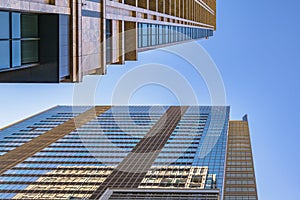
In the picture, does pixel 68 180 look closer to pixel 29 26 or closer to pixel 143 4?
pixel 143 4

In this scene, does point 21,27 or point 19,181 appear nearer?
point 21,27

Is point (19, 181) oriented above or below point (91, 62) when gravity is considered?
below

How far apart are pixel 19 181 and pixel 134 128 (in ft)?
142

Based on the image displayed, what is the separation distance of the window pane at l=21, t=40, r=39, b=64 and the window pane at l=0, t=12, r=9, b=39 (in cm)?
196

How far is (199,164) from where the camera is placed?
8925cm

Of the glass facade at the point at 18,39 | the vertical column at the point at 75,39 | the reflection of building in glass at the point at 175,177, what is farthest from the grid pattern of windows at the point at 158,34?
the reflection of building in glass at the point at 175,177

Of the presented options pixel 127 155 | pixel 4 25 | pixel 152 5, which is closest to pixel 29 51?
pixel 4 25

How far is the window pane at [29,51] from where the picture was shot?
771 inches

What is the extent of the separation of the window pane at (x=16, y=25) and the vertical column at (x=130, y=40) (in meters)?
17.8

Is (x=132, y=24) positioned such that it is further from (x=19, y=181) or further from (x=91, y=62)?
(x=19, y=181)

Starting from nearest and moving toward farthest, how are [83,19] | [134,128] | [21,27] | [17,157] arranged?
[21,27] → [83,19] → [17,157] → [134,128]

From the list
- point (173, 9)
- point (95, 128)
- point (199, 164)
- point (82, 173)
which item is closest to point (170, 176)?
point (199, 164)

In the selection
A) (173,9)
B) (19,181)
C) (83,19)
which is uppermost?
(173,9)

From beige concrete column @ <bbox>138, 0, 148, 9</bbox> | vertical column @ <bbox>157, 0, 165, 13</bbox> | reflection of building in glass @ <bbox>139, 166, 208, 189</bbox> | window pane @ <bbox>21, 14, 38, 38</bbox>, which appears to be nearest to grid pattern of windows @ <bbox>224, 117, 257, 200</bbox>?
reflection of building in glass @ <bbox>139, 166, 208, 189</bbox>
